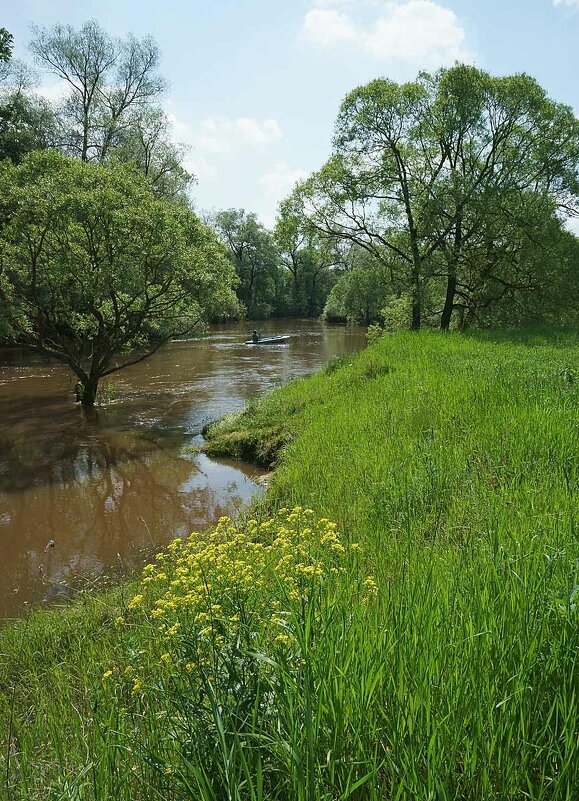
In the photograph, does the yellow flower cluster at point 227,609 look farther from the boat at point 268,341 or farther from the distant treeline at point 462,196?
the boat at point 268,341

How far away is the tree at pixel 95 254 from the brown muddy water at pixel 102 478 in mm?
2447

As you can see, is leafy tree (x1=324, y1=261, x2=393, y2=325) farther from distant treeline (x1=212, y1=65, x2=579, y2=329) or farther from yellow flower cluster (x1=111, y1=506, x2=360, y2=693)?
yellow flower cluster (x1=111, y1=506, x2=360, y2=693)

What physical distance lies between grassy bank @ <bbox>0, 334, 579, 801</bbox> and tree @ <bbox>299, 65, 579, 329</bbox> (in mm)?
16454

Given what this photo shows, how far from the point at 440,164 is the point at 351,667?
23072 mm

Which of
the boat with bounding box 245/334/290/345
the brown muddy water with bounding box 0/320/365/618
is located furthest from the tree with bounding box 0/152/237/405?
the boat with bounding box 245/334/290/345

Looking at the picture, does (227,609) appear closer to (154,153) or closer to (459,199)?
(459,199)

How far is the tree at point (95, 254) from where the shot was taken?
43.9 ft

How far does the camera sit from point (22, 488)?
31.4 ft

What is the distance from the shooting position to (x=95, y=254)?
14125mm

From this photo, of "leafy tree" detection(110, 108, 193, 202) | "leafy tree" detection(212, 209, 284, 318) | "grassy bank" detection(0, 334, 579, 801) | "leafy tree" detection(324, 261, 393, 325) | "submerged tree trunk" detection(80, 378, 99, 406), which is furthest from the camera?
"leafy tree" detection(212, 209, 284, 318)

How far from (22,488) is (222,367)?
16.1 metres

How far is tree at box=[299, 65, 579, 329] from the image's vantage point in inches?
754

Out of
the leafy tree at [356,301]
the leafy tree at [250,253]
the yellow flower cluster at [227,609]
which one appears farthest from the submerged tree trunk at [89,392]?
the leafy tree at [250,253]

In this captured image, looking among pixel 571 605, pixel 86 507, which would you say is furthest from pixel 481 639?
pixel 86 507
